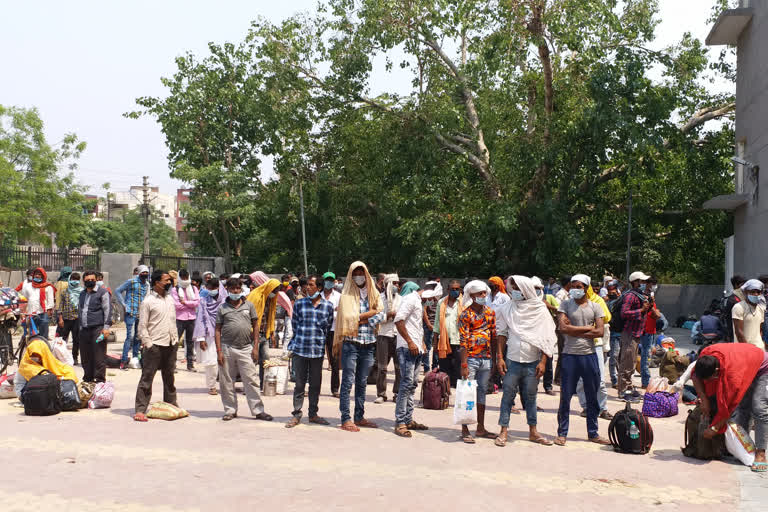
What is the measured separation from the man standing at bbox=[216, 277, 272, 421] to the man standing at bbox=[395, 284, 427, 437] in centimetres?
172

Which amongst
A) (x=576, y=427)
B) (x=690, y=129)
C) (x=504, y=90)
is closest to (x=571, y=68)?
(x=504, y=90)

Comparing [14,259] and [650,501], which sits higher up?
[14,259]

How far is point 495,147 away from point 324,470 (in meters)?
24.3

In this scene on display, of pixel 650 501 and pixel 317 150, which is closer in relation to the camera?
pixel 650 501

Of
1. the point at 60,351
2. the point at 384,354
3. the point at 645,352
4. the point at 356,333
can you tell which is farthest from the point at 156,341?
the point at 645,352

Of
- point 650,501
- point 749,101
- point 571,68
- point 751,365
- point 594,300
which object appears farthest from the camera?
point 571,68

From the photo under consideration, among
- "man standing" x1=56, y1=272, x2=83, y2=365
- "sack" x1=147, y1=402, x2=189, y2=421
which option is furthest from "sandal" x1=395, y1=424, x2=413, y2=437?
"man standing" x1=56, y1=272, x2=83, y2=365

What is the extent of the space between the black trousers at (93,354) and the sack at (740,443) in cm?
813

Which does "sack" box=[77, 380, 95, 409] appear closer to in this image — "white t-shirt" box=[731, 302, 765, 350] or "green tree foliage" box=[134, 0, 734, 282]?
"white t-shirt" box=[731, 302, 765, 350]

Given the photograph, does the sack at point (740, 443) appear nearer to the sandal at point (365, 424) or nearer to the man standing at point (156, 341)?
the sandal at point (365, 424)

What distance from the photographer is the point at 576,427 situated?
9.72m

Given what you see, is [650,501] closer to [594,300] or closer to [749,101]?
[594,300]

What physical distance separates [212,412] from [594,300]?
4.92m

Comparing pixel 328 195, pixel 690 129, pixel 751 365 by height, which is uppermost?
pixel 690 129
